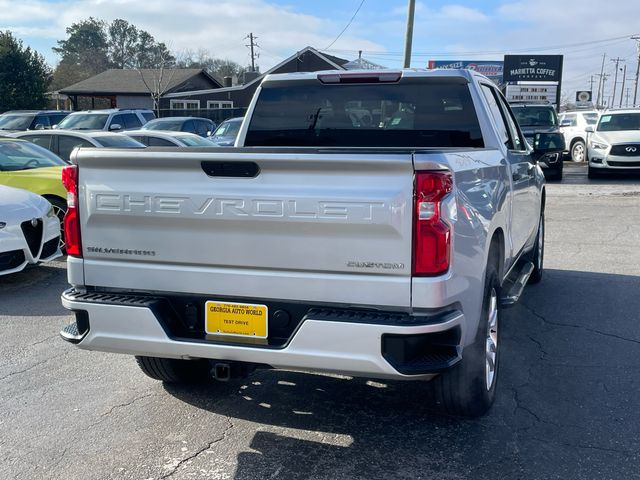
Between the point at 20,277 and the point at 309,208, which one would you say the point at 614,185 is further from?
the point at 309,208

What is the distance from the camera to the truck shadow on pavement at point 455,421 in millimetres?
3721

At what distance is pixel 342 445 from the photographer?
3.97 m

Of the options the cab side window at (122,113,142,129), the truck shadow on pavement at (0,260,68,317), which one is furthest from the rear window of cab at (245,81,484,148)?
the cab side window at (122,113,142,129)

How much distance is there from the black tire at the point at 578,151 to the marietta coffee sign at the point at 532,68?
1060cm

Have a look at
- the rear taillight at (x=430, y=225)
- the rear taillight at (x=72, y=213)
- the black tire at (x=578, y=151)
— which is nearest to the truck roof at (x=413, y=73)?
the rear taillight at (x=430, y=225)

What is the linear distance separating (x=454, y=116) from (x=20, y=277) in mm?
5678

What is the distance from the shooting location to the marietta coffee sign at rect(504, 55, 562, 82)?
34.1 metres

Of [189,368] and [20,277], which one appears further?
[20,277]

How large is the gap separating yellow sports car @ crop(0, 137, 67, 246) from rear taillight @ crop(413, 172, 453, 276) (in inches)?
274

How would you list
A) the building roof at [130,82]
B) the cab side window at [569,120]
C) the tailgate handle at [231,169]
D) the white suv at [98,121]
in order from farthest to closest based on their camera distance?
the building roof at [130,82] < the cab side window at [569,120] < the white suv at [98,121] < the tailgate handle at [231,169]

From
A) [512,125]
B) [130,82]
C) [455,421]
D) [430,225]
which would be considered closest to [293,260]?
[430,225]

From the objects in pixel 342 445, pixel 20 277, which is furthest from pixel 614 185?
pixel 342 445

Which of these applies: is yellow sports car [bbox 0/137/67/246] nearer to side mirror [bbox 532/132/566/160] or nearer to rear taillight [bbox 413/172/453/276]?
side mirror [bbox 532/132/566/160]

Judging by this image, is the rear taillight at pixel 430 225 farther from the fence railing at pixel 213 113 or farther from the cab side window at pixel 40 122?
the fence railing at pixel 213 113
